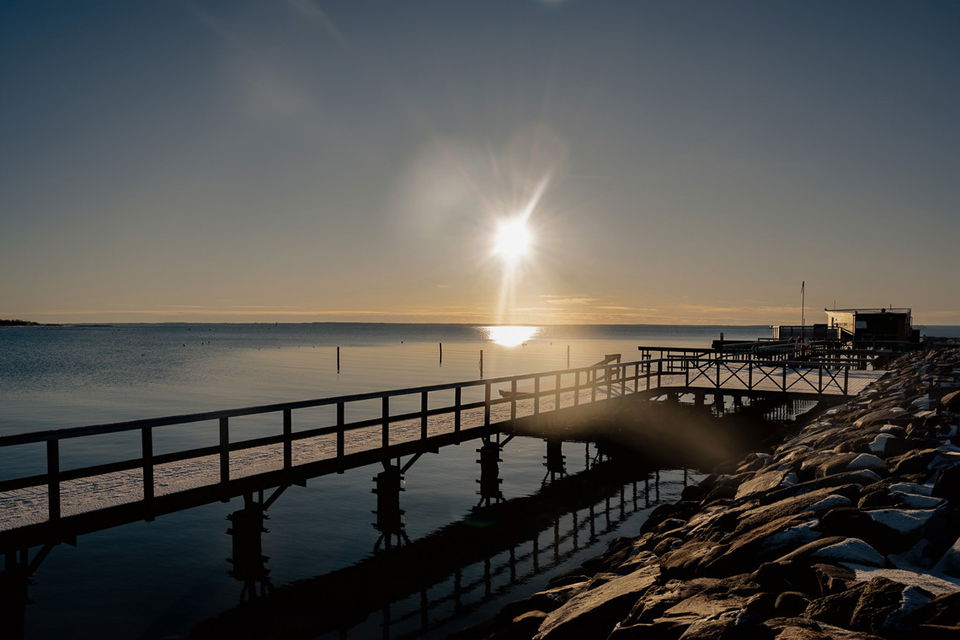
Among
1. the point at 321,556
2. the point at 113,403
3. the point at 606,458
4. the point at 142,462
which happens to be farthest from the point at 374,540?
the point at 113,403

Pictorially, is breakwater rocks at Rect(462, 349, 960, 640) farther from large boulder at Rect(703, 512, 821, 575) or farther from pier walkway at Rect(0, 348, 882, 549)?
pier walkway at Rect(0, 348, 882, 549)

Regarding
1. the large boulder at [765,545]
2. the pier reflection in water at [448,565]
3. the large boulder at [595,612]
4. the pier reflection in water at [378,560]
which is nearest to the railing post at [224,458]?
the pier reflection in water at [378,560]

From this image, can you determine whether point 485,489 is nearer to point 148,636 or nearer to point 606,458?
point 606,458

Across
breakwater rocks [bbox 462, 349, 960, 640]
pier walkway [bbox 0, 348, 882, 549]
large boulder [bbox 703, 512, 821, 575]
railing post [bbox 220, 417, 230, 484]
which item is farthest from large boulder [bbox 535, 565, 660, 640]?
railing post [bbox 220, 417, 230, 484]

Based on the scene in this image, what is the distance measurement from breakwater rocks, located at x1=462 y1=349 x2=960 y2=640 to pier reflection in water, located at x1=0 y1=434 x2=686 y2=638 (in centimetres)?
245

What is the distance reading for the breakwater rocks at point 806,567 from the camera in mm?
4512

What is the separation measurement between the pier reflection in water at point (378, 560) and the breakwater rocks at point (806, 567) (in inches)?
96.6

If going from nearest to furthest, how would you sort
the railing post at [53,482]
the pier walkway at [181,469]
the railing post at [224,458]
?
1. the railing post at [53,482]
2. the pier walkway at [181,469]
3. the railing post at [224,458]

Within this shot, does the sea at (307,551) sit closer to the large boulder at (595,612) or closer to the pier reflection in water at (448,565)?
the pier reflection in water at (448,565)

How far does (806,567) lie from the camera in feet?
17.8

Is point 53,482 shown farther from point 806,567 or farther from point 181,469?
point 806,567

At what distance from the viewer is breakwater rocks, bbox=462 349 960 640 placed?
178 inches

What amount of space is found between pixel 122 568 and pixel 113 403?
98.1 feet

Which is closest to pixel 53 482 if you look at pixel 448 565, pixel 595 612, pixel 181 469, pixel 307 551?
pixel 181 469
